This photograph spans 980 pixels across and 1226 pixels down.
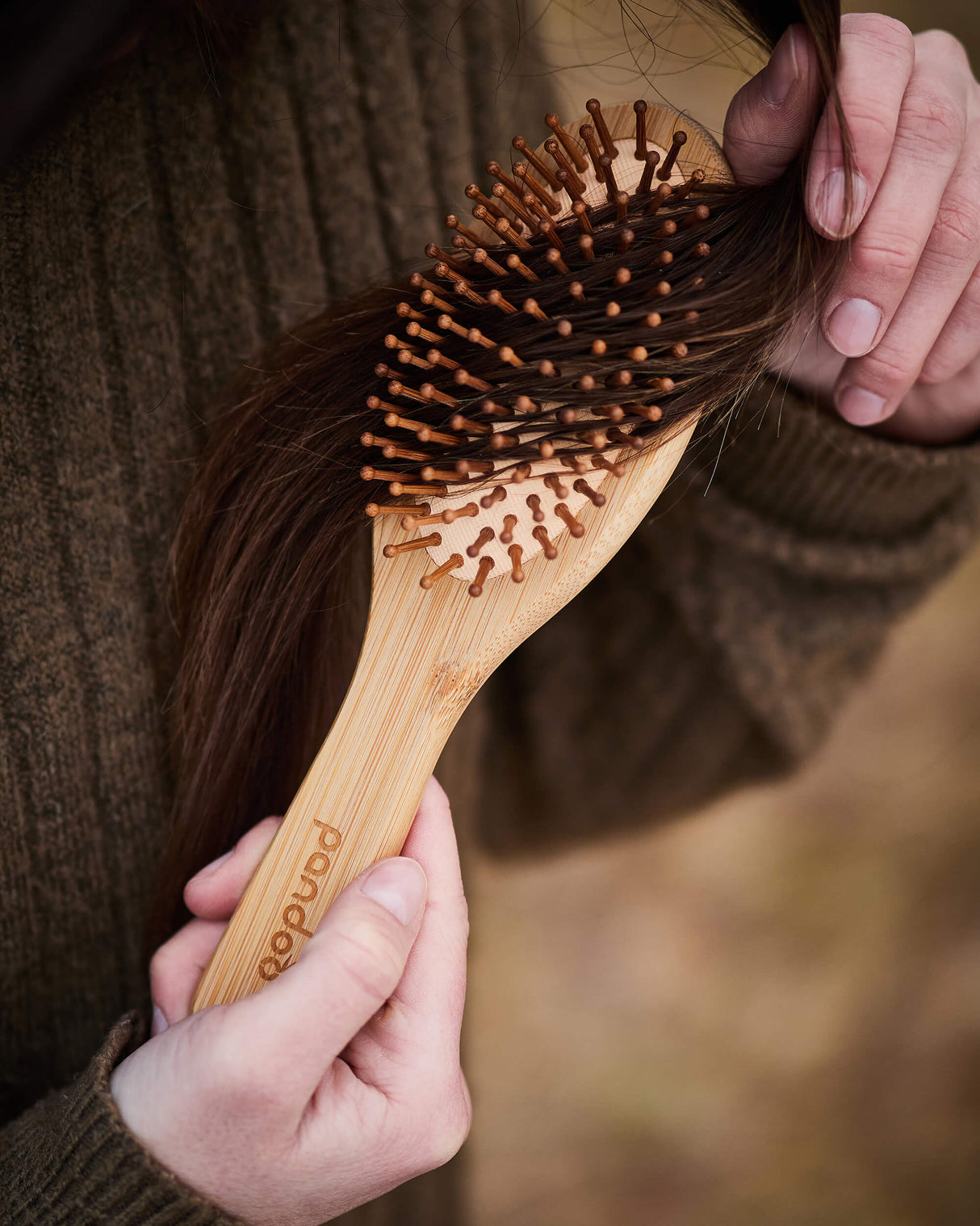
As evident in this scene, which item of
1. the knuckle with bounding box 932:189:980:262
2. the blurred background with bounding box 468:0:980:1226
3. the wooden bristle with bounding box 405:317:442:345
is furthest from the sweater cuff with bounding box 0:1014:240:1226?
the blurred background with bounding box 468:0:980:1226

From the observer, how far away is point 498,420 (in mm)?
418

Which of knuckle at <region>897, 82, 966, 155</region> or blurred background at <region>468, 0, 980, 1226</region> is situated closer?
knuckle at <region>897, 82, 966, 155</region>

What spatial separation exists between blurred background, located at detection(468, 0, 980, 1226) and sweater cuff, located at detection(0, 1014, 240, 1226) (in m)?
0.93

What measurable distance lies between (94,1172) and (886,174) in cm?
63

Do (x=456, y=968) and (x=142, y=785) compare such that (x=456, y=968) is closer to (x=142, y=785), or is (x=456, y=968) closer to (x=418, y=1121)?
(x=418, y=1121)

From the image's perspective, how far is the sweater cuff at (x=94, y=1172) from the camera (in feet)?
1.31

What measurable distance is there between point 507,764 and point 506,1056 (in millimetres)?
820

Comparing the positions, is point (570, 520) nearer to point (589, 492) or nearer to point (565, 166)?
point (589, 492)

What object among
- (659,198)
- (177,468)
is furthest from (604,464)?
(177,468)

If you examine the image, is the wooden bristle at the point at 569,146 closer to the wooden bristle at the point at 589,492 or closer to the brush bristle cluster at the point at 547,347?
the brush bristle cluster at the point at 547,347

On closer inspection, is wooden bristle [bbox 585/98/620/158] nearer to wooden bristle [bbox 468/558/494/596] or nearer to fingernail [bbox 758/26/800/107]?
fingernail [bbox 758/26/800/107]

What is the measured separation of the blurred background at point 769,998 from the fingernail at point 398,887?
3.11ft

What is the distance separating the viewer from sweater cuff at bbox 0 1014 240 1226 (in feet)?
1.31

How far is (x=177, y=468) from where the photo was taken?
599 mm
